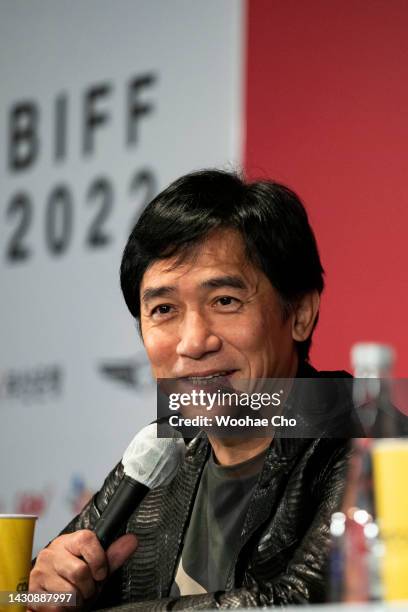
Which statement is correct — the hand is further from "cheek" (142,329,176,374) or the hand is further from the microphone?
"cheek" (142,329,176,374)

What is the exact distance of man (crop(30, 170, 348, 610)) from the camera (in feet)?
5.13

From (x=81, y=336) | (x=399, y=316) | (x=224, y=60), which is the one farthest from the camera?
(x=81, y=336)

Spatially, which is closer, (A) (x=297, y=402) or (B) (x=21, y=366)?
(A) (x=297, y=402)

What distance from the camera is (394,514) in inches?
33.3

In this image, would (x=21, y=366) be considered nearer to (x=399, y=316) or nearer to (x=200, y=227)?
(x=399, y=316)

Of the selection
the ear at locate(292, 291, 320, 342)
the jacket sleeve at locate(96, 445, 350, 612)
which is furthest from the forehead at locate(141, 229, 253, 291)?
the jacket sleeve at locate(96, 445, 350, 612)

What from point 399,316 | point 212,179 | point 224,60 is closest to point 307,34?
point 224,60

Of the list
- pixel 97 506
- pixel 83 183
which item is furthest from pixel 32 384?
pixel 97 506

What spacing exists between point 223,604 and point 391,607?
0.57 metres

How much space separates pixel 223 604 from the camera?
1.32 metres

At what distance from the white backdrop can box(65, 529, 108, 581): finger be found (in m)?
1.38

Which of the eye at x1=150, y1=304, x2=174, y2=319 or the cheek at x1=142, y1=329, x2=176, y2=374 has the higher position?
the eye at x1=150, y1=304, x2=174, y2=319

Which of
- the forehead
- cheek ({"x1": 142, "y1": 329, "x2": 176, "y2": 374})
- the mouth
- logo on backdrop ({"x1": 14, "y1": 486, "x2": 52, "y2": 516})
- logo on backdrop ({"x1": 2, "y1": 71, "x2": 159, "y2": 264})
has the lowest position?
logo on backdrop ({"x1": 14, "y1": 486, "x2": 52, "y2": 516})

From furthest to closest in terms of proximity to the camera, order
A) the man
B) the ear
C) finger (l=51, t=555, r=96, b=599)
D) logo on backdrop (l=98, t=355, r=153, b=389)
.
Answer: logo on backdrop (l=98, t=355, r=153, b=389) < the ear < the man < finger (l=51, t=555, r=96, b=599)
